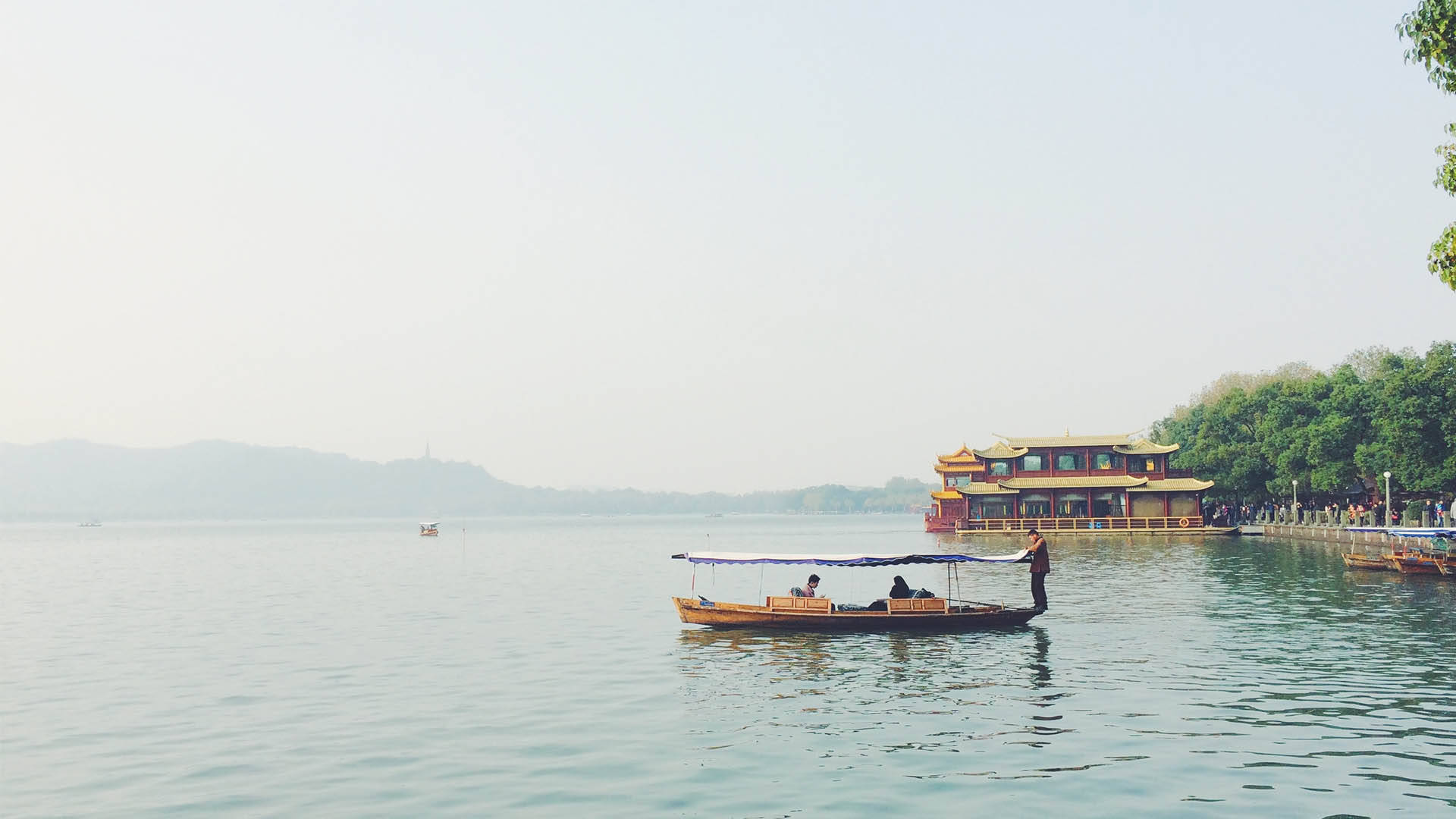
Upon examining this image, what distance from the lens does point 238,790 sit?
57.1ft

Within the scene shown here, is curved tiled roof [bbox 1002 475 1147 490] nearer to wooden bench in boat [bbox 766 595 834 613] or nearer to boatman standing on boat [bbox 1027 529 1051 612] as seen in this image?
boatman standing on boat [bbox 1027 529 1051 612]

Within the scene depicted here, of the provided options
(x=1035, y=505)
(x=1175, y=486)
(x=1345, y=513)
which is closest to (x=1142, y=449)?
(x=1175, y=486)

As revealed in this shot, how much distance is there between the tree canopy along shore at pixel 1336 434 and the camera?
234 feet

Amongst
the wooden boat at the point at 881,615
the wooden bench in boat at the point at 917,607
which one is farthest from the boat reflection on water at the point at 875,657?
the wooden bench in boat at the point at 917,607

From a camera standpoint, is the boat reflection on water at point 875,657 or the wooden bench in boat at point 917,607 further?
the wooden bench in boat at point 917,607

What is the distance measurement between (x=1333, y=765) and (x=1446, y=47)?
1640 centimetres

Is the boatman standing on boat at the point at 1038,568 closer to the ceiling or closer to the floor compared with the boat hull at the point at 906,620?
closer to the ceiling

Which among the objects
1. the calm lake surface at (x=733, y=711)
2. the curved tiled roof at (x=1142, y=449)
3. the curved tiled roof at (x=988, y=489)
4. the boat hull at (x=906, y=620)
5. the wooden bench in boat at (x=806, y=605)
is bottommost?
the calm lake surface at (x=733, y=711)

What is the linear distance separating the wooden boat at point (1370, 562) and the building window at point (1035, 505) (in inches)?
2015

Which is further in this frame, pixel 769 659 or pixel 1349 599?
pixel 1349 599

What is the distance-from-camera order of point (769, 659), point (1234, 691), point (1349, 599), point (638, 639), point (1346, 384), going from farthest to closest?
point (1346, 384), point (1349, 599), point (638, 639), point (769, 659), point (1234, 691)

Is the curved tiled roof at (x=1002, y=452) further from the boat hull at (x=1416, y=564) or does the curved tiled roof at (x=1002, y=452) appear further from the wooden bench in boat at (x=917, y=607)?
the wooden bench in boat at (x=917, y=607)

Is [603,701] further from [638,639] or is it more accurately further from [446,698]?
[638,639]

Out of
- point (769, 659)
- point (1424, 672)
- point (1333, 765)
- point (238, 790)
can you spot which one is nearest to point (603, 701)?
point (769, 659)
